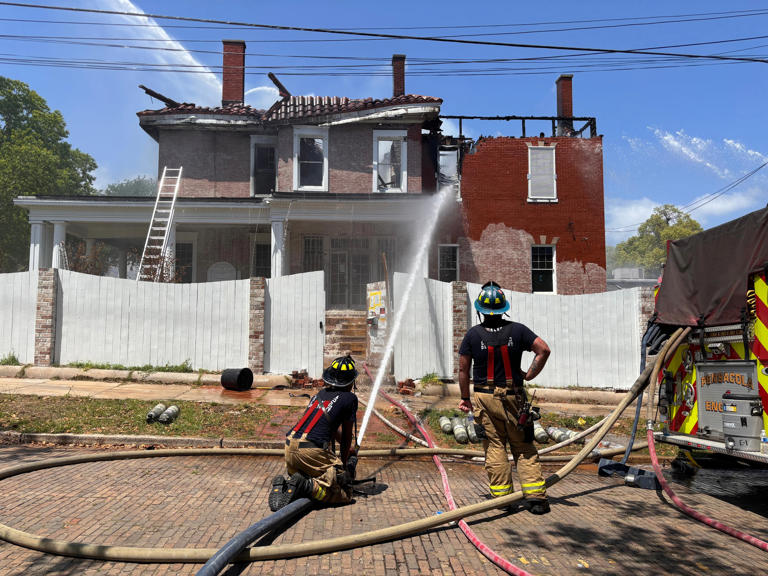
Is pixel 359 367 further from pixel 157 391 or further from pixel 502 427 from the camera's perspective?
pixel 502 427

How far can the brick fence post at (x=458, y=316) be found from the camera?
36.5 feet

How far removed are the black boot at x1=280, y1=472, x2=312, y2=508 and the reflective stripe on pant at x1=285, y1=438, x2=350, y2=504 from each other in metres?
0.07

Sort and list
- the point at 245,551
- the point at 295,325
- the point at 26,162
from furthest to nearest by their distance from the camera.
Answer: the point at 26,162, the point at 295,325, the point at 245,551

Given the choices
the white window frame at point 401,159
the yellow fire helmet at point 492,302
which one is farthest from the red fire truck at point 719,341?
the white window frame at point 401,159

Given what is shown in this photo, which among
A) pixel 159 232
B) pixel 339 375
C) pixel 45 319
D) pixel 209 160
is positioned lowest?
pixel 339 375

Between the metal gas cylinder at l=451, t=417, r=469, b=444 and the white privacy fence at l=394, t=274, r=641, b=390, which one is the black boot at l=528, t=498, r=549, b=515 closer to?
the metal gas cylinder at l=451, t=417, r=469, b=444

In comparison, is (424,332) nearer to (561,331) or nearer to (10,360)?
(561,331)

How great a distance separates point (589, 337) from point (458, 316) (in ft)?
9.78

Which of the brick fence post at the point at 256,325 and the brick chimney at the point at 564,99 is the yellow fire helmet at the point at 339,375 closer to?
the brick fence post at the point at 256,325

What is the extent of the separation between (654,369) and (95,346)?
10.9m

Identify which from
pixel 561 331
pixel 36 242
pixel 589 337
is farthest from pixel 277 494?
pixel 36 242

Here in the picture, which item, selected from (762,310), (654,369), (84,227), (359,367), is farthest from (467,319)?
(84,227)

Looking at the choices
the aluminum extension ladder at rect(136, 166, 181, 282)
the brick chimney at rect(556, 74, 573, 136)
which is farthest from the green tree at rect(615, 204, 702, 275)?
the aluminum extension ladder at rect(136, 166, 181, 282)

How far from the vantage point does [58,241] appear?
16047 millimetres
